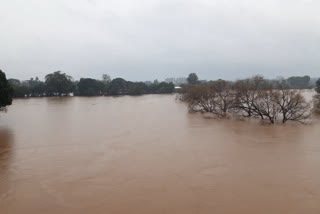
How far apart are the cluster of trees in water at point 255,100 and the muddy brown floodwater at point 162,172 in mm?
3169

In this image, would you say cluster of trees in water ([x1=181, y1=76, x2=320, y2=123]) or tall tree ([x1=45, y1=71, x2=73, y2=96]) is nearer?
cluster of trees in water ([x1=181, y1=76, x2=320, y2=123])

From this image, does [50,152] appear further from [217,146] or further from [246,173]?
[246,173]

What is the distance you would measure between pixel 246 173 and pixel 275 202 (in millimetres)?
2295

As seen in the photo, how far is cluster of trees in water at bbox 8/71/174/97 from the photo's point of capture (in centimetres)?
5844

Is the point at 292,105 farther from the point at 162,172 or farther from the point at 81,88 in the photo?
the point at 81,88

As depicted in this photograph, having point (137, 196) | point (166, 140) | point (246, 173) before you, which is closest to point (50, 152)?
point (166, 140)

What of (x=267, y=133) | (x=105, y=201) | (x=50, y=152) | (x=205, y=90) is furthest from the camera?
(x=205, y=90)

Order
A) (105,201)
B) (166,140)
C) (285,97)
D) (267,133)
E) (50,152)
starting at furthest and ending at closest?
1. (285,97)
2. (267,133)
3. (166,140)
4. (50,152)
5. (105,201)

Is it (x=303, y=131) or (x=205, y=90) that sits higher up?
(x=205, y=90)

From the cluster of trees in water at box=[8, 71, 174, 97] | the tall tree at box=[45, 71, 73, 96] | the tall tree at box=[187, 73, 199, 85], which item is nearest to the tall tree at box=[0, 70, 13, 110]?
the cluster of trees in water at box=[8, 71, 174, 97]

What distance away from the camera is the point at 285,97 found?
21188 mm

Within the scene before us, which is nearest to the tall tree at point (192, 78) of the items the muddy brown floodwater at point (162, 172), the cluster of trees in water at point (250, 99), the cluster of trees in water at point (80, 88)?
the cluster of trees in water at point (80, 88)

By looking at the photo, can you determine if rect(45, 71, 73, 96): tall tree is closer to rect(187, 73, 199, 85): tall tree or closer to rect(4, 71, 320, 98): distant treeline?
rect(4, 71, 320, 98): distant treeline

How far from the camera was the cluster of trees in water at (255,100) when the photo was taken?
2097 cm
